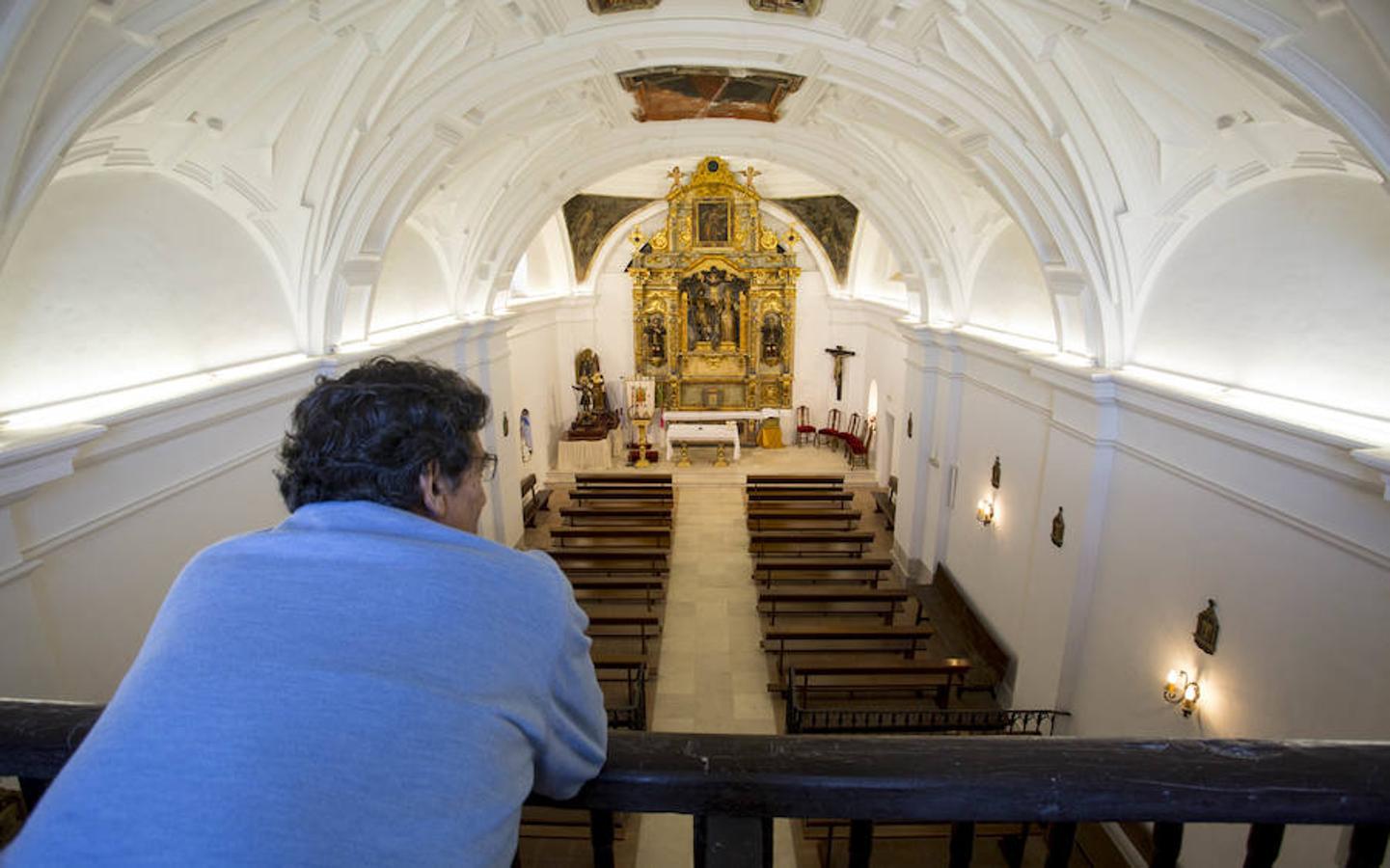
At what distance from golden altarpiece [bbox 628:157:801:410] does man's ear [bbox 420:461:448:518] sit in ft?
62.4

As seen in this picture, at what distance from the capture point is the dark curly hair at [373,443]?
1248 millimetres

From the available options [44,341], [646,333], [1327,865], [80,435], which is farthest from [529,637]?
[646,333]

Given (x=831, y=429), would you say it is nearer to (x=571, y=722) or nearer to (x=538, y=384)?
(x=538, y=384)

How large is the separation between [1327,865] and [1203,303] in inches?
167

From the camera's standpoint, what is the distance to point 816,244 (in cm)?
1950

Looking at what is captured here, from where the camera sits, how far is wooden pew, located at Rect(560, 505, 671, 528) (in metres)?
13.5

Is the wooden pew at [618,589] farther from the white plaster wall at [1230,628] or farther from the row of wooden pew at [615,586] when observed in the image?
the white plaster wall at [1230,628]

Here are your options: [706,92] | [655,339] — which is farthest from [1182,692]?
[655,339]

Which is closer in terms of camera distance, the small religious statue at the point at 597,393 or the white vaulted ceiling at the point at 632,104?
the white vaulted ceiling at the point at 632,104

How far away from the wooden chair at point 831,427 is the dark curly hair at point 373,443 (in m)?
19.1

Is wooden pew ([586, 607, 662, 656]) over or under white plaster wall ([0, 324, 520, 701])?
under

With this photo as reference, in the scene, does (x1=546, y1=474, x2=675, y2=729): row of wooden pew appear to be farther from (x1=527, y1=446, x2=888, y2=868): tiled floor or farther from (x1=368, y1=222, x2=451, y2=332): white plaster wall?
(x1=368, y1=222, x2=451, y2=332): white plaster wall

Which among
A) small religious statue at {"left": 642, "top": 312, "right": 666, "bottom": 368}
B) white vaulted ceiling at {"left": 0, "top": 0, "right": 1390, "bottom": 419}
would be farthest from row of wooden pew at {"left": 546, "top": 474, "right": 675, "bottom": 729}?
small religious statue at {"left": 642, "top": 312, "right": 666, "bottom": 368}

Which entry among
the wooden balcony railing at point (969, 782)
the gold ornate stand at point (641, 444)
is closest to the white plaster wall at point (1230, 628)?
the wooden balcony railing at point (969, 782)
